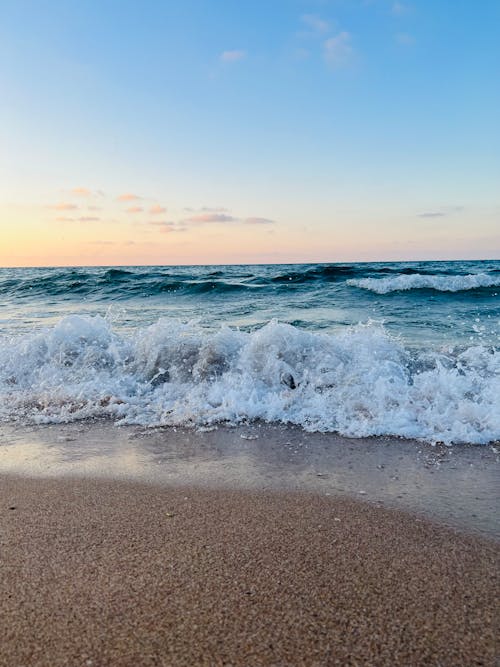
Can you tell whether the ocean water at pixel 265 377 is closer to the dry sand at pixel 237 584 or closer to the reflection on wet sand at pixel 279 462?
the reflection on wet sand at pixel 279 462

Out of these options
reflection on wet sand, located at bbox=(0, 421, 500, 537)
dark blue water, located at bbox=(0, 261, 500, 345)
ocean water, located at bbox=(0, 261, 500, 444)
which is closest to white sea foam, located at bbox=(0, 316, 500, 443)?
ocean water, located at bbox=(0, 261, 500, 444)

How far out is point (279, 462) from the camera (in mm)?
3473

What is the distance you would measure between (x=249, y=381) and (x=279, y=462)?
5.59 ft

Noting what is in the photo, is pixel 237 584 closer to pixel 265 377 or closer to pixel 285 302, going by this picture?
pixel 265 377

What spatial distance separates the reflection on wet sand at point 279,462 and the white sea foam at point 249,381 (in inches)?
11.1

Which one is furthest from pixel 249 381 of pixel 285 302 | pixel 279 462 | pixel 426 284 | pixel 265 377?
pixel 426 284

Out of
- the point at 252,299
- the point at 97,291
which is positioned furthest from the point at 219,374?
the point at 97,291

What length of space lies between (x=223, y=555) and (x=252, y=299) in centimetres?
1270

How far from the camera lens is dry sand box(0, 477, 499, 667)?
5.46ft

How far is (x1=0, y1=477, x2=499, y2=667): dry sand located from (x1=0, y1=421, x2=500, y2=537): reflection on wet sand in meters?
0.25

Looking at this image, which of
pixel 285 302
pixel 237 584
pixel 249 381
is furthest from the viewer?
pixel 285 302

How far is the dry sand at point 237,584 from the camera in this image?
1.66m

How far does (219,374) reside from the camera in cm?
570

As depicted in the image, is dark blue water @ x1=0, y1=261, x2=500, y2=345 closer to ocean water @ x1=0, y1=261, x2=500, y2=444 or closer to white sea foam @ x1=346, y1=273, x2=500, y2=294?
white sea foam @ x1=346, y1=273, x2=500, y2=294
